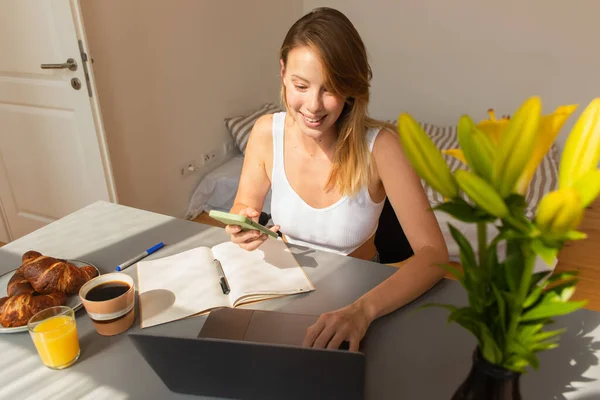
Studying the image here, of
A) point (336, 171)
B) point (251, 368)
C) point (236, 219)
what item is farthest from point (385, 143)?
point (251, 368)

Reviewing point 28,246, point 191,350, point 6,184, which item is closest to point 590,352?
point 191,350

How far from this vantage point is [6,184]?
2.59 metres

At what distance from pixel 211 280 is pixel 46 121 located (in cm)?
174

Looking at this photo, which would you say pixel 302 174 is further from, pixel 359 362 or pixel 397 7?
pixel 397 7

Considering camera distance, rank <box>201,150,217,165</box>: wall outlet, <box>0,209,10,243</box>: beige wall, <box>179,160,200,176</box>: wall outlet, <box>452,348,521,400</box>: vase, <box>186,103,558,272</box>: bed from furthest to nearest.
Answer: <box>201,150,217,165</box>: wall outlet → <box>179,160,200,176</box>: wall outlet → <box>0,209,10,243</box>: beige wall → <box>186,103,558,272</box>: bed → <box>452,348,521,400</box>: vase

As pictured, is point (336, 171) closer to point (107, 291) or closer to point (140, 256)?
point (140, 256)

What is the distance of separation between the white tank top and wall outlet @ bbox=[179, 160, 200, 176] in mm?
1548

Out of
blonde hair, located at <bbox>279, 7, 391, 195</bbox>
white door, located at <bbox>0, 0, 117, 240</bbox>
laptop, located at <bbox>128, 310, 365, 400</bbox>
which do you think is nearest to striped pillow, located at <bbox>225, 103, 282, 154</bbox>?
white door, located at <bbox>0, 0, 117, 240</bbox>

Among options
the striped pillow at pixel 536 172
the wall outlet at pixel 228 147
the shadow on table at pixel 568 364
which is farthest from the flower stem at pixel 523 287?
the wall outlet at pixel 228 147

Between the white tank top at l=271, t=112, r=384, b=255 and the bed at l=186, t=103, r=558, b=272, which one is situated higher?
the white tank top at l=271, t=112, r=384, b=255

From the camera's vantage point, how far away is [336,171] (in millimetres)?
1312

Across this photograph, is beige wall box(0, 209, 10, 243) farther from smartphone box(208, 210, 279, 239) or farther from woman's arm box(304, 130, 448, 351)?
woman's arm box(304, 130, 448, 351)

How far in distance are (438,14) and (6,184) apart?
297 centimetres

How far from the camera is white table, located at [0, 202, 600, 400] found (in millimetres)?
779
